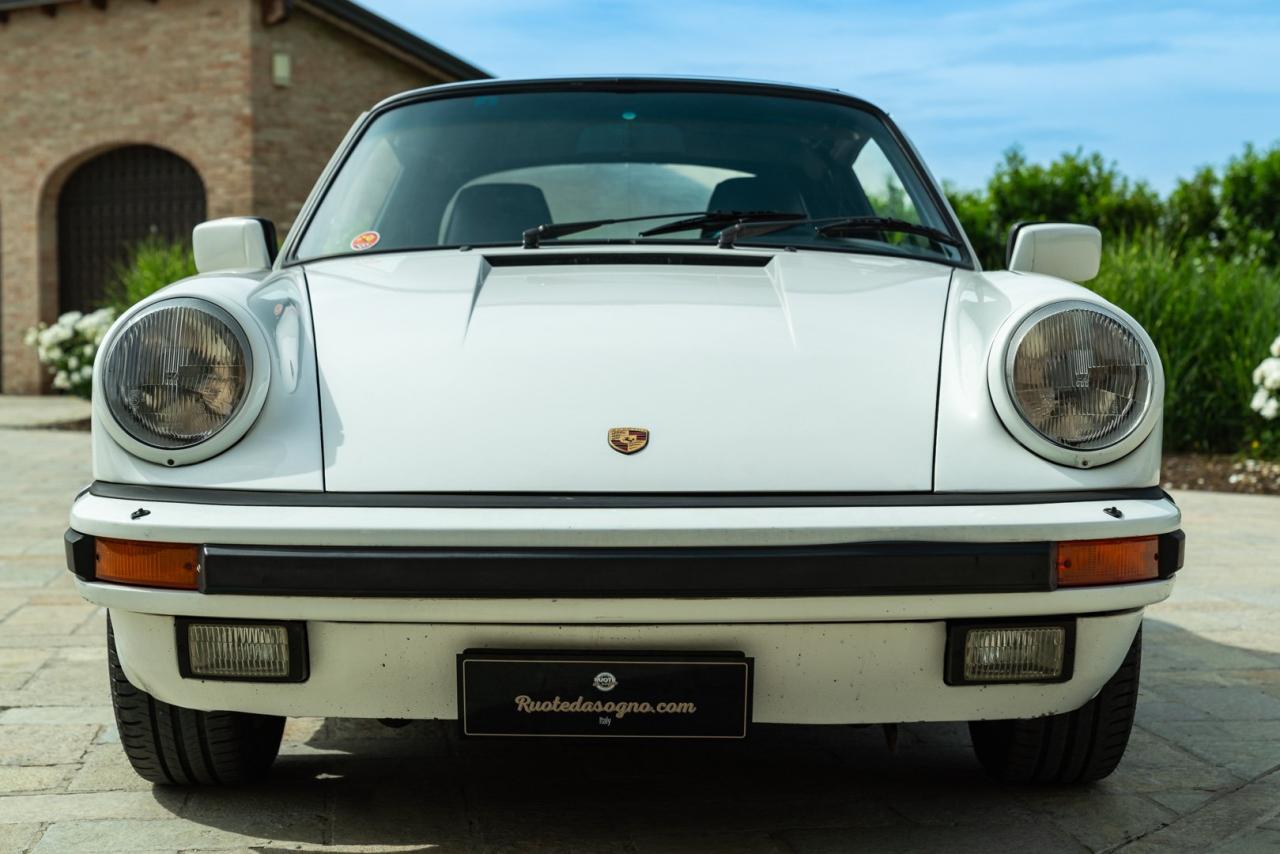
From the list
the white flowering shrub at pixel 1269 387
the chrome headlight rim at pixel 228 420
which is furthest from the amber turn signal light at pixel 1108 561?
the white flowering shrub at pixel 1269 387

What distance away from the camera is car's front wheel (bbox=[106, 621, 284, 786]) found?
2.54 m

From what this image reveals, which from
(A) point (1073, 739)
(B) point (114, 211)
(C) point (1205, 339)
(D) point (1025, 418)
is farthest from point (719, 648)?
(B) point (114, 211)

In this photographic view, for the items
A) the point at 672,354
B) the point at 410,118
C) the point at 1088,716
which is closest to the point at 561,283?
the point at 672,354

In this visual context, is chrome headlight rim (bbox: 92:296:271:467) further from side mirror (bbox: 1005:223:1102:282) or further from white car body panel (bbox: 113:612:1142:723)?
side mirror (bbox: 1005:223:1102:282)

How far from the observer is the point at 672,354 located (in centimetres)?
229

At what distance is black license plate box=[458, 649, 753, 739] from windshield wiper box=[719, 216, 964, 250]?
1.04 meters

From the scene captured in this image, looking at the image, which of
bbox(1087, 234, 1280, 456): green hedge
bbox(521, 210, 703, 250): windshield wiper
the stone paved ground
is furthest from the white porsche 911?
bbox(1087, 234, 1280, 456): green hedge

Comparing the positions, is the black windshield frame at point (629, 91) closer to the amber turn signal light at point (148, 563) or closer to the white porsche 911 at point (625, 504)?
the white porsche 911 at point (625, 504)

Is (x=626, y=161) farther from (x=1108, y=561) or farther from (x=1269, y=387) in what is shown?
(x=1269, y=387)

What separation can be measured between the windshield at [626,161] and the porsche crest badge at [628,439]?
101cm

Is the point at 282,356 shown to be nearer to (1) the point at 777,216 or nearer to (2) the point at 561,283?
(2) the point at 561,283

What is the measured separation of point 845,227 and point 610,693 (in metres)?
1.23

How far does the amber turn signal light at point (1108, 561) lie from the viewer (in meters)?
2.17

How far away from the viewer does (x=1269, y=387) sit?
920 centimetres
